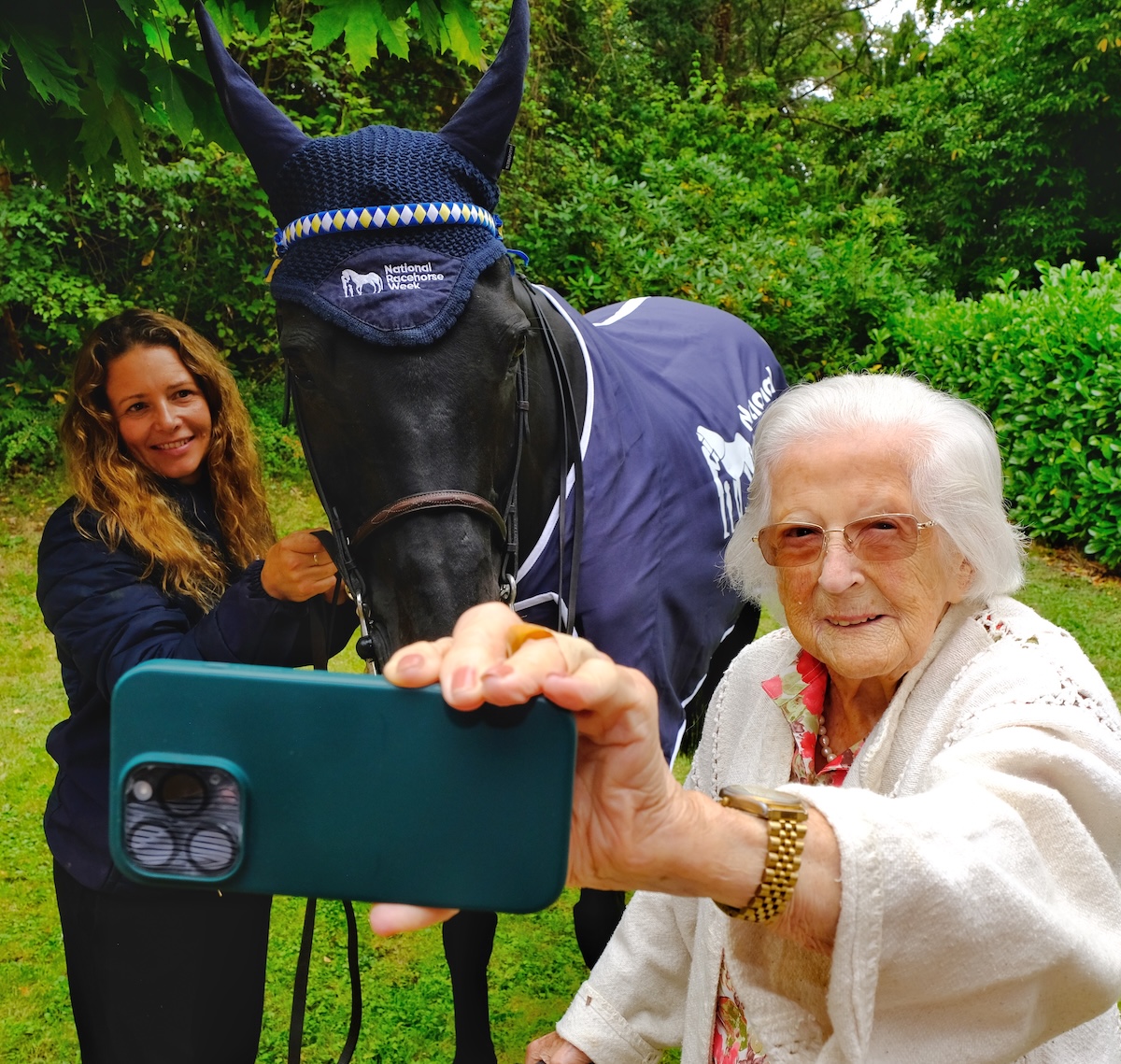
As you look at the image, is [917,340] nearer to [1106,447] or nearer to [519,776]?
[1106,447]

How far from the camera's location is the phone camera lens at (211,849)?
33.4 inches

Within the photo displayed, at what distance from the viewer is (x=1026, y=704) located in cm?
131

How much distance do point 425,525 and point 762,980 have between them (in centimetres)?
100

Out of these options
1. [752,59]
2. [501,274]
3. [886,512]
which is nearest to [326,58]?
[501,274]

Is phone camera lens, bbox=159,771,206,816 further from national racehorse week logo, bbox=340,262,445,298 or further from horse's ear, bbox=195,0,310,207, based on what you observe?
horse's ear, bbox=195,0,310,207

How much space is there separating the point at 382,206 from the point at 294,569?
0.75 metres

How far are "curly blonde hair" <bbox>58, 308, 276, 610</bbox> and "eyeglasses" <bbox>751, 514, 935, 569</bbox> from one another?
54.2 inches

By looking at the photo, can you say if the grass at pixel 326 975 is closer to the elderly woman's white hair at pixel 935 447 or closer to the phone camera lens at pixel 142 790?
the elderly woman's white hair at pixel 935 447

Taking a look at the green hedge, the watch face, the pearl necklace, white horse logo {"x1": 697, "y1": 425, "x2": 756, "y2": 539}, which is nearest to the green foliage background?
the green hedge

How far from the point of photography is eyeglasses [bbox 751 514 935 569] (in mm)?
1566

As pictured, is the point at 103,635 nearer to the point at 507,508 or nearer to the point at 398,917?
the point at 507,508

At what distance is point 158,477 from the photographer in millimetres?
2393

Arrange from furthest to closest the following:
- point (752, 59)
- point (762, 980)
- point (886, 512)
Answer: point (752, 59) → point (886, 512) → point (762, 980)

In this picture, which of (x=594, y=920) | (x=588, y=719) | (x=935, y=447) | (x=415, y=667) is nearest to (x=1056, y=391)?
(x=594, y=920)
